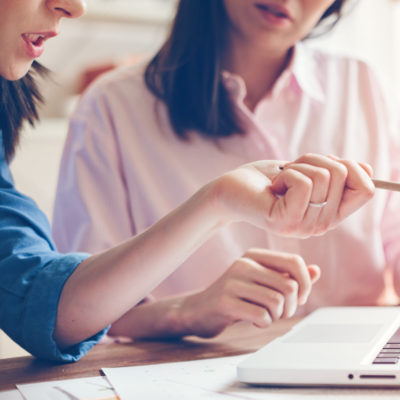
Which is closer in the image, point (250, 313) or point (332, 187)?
point (332, 187)

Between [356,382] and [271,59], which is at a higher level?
[271,59]

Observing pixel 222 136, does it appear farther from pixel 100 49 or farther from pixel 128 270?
pixel 100 49

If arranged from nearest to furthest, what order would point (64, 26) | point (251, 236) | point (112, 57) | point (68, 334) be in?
point (68, 334)
point (251, 236)
point (64, 26)
point (112, 57)

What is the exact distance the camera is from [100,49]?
83.2 inches

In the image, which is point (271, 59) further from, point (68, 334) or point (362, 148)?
point (68, 334)

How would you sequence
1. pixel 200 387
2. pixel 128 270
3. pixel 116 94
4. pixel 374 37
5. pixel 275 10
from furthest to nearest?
pixel 374 37
pixel 116 94
pixel 275 10
pixel 128 270
pixel 200 387

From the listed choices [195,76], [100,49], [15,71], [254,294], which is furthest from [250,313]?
[100,49]

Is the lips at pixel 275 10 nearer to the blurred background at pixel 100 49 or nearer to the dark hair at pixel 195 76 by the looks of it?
the dark hair at pixel 195 76

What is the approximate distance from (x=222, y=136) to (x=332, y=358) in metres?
0.54

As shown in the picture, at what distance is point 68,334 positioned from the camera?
2.17ft

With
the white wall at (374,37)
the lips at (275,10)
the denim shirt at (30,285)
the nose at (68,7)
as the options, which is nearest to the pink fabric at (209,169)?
the lips at (275,10)

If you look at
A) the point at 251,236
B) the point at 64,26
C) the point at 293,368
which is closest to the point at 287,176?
the point at 293,368

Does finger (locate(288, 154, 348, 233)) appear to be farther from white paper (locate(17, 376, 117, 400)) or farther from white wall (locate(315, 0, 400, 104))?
Result: white wall (locate(315, 0, 400, 104))

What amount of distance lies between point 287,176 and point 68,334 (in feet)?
0.90
